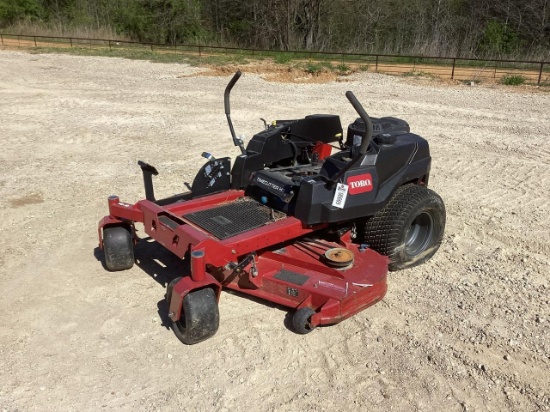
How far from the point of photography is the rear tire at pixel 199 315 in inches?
134

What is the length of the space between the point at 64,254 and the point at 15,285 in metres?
0.60

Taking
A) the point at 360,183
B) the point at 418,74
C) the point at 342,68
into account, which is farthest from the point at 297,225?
the point at 342,68

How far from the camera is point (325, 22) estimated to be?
31984mm

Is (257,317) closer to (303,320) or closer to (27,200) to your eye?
(303,320)

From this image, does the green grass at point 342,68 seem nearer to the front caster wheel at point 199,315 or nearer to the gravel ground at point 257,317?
the gravel ground at point 257,317

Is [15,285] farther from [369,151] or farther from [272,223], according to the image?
[369,151]

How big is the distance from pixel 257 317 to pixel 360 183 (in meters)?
1.26

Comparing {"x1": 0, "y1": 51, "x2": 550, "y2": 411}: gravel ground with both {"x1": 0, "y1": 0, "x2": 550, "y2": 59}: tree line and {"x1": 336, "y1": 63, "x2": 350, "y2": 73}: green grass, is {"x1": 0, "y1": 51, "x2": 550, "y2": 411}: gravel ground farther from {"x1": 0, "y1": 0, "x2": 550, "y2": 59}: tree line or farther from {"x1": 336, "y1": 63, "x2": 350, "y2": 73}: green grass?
{"x1": 0, "y1": 0, "x2": 550, "y2": 59}: tree line

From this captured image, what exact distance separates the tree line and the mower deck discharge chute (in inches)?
770

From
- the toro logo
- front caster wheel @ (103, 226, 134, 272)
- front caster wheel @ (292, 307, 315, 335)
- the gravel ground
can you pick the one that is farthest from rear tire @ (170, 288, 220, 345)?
the toro logo

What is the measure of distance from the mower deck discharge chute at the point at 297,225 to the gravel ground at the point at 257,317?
0.69 ft

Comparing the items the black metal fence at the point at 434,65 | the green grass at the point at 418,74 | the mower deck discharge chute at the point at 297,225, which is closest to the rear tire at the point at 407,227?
the mower deck discharge chute at the point at 297,225

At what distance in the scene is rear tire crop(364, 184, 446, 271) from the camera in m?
4.27

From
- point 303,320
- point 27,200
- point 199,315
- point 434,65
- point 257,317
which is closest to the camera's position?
point 199,315
